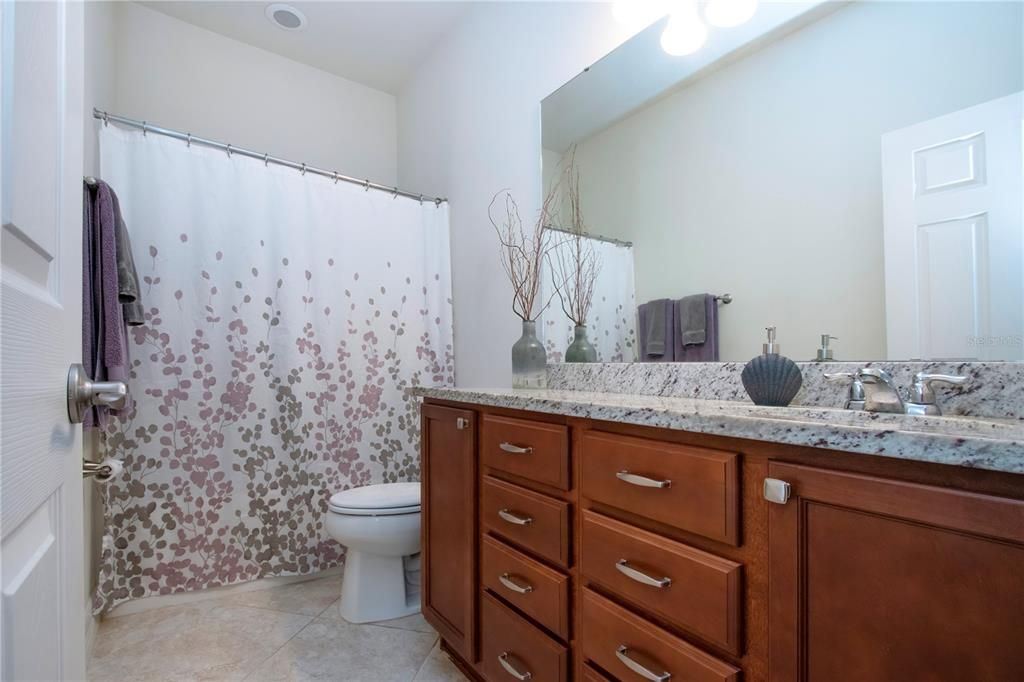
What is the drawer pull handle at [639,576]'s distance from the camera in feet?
2.71

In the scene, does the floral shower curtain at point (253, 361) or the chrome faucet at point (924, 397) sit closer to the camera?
the chrome faucet at point (924, 397)

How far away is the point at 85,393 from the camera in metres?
0.56

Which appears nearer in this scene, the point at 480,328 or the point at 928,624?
the point at 928,624

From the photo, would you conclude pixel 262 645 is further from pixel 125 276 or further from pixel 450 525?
pixel 125 276

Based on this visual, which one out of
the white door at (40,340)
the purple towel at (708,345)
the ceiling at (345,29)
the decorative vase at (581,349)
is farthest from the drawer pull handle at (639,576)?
the ceiling at (345,29)

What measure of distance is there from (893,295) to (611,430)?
68 cm

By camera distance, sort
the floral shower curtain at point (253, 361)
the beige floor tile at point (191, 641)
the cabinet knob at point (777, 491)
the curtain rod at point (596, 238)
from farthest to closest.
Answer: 1. the floral shower curtain at point (253, 361)
2. the curtain rod at point (596, 238)
3. the beige floor tile at point (191, 641)
4. the cabinet knob at point (777, 491)

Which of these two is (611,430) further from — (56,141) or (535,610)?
(56,141)

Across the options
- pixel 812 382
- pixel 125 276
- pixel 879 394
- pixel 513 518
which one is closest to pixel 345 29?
pixel 125 276

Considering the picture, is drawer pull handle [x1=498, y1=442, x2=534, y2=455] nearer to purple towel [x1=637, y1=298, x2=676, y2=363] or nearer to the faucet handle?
purple towel [x1=637, y1=298, x2=676, y2=363]

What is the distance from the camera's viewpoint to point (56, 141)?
0.51m

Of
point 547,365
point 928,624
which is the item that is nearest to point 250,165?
point 547,365

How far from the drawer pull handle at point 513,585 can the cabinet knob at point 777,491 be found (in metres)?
0.65

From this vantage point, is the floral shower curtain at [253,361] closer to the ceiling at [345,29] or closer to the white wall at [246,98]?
the white wall at [246,98]
